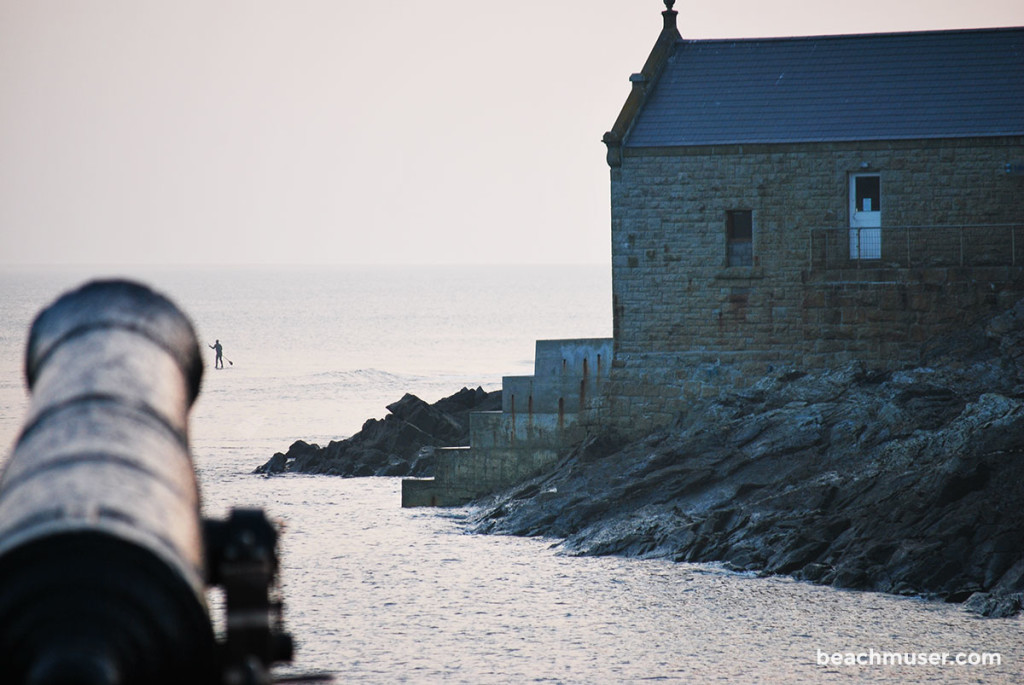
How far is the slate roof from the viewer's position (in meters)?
25.6

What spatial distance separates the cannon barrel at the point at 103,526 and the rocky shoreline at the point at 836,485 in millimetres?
13444

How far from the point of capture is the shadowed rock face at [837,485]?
18797 mm

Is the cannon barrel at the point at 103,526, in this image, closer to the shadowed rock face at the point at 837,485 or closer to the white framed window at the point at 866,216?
the shadowed rock face at the point at 837,485

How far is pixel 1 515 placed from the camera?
5820 millimetres

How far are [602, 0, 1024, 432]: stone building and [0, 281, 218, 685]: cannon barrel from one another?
1919 cm

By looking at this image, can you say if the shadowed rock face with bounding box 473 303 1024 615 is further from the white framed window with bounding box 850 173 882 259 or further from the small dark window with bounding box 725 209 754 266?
the white framed window with bounding box 850 173 882 259

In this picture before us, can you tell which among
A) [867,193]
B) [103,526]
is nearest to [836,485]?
[867,193]

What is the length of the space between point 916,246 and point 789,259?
7.25 feet

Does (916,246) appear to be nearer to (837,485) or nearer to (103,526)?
(837,485)

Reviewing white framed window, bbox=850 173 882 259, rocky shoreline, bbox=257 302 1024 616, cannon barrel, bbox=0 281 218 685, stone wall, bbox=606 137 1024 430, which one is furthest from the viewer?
white framed window, bbox=850 173 882 259

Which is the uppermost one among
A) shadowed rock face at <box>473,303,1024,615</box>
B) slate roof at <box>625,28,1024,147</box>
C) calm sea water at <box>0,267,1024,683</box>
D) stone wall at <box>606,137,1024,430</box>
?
slate roof at <box>625,28,1024,147</box>

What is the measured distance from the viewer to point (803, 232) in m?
25.1

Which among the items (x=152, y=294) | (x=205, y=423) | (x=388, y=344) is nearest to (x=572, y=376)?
(x=152, y=294)

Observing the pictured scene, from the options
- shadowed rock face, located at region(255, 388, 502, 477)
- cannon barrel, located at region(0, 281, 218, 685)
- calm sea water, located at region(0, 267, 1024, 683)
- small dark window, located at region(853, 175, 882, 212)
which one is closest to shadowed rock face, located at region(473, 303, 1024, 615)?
calm sea water, located at region(0, 267, 1024, 683)
